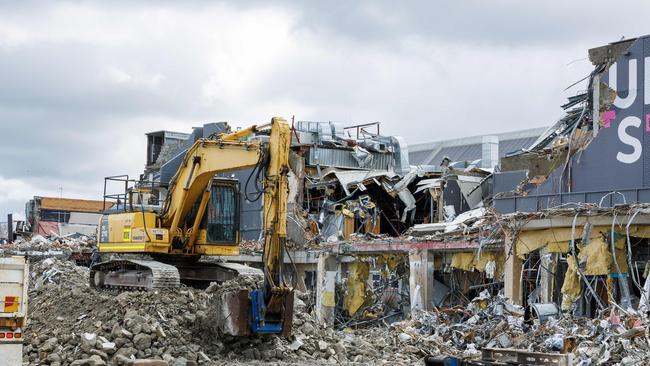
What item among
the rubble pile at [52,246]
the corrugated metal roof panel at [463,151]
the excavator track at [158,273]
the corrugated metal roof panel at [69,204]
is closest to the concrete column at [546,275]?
the excavator track at [158,273]

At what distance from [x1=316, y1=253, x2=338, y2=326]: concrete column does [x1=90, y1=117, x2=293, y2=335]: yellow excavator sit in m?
12.9

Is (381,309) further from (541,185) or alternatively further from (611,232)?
(611,232)

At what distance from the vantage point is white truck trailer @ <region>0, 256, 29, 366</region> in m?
14.2

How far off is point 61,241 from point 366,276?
16186 millimetres

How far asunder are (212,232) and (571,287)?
9066 mm

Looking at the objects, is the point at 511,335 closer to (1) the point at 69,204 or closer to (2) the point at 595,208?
(2) the point at 595,208

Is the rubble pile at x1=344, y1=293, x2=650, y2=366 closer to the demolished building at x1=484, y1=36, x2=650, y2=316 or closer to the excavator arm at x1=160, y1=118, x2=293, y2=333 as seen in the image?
the demolished building at x1=484, y1=36, x2=650, y2=316

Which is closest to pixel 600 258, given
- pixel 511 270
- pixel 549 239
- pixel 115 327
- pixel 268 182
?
pixel 549 239

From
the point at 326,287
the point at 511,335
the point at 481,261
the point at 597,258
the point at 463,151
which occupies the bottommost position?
the point at 511,335

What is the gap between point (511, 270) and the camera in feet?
91.6

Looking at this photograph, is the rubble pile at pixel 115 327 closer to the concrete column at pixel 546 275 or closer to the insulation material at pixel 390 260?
the concrete column at pixel 546 275

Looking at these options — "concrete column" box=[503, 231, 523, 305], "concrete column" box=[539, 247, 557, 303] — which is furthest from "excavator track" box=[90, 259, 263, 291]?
"concrete column" box=[539, 247, 557, 303]

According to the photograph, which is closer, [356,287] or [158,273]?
[158,273]

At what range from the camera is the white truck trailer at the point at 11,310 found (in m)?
14.2
